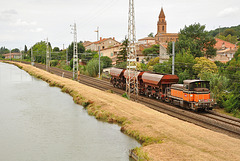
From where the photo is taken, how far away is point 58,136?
22.2m

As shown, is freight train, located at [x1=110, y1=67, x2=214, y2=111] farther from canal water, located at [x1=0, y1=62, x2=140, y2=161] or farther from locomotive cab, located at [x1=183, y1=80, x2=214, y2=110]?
canal water, located at [x1=0, y1=62, x2=140, y2=161]

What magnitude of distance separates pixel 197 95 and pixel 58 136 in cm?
1466

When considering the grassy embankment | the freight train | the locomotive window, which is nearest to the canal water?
the grassy embankment

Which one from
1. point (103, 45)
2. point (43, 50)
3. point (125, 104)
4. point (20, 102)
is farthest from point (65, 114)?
point (43, 50)

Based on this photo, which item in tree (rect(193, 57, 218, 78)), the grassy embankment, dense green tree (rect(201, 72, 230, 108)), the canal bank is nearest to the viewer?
the canal bank

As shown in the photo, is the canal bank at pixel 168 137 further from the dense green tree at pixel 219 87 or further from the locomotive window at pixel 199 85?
the dense green tree at pixel 219 87

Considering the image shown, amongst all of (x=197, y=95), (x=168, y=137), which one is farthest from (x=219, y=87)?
(x=168, y=137)

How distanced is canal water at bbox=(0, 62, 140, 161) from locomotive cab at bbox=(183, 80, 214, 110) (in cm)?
886

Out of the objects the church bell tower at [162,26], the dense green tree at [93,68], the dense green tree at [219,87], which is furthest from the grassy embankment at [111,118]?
the church bell tower at [162,26]

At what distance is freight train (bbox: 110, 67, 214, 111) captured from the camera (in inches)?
1072

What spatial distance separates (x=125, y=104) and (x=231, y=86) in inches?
574

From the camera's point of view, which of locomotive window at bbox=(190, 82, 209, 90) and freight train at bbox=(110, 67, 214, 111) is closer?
freight train at bbox=(110, 67, 214, 111)

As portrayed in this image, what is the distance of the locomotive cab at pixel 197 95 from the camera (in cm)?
2702

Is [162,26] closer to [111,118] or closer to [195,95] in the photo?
[195,95]
